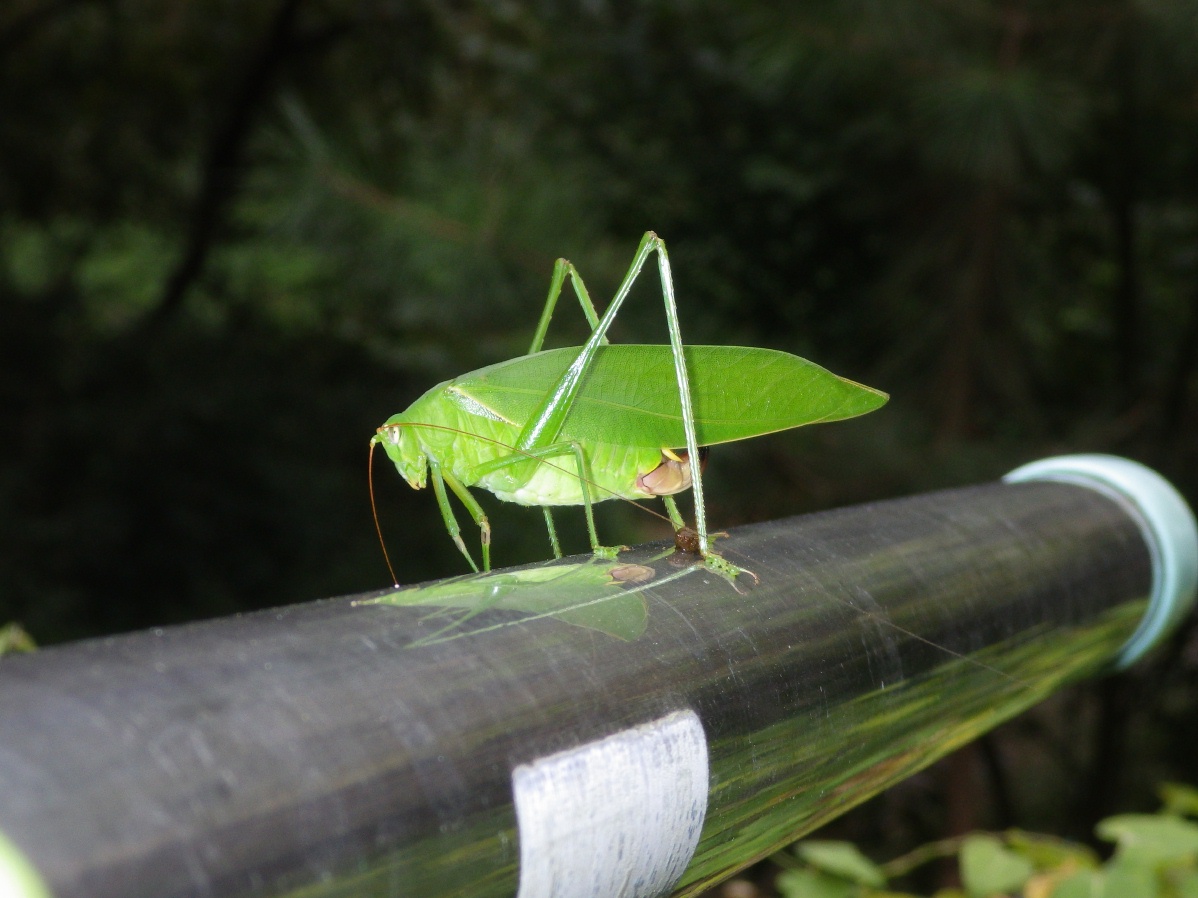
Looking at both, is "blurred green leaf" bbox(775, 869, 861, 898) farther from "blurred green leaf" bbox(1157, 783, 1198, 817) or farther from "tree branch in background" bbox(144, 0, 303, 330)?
"tree branch in background" bbox(144, 0, 303, 330)

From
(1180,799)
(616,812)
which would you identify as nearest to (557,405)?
(616,812)

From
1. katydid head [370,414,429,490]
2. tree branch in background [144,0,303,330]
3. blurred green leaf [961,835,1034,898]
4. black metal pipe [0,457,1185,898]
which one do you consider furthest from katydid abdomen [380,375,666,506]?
tree branch in background [144,0,303,330]

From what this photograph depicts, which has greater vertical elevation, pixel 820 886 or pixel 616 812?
pixel 616 812

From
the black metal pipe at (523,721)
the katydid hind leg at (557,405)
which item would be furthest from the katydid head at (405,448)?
the black metal pipe at (523,721)

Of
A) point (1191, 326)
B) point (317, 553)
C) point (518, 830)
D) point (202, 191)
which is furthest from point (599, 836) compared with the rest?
point (202, 191)

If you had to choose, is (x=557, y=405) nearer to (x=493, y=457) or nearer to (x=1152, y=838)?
(x=493, y=457)
